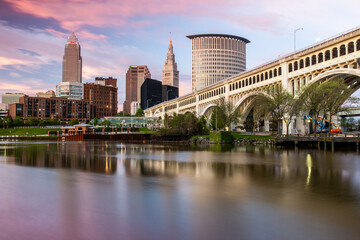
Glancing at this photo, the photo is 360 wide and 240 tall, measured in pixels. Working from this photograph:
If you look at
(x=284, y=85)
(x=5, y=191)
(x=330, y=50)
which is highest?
(x=330, y=50)

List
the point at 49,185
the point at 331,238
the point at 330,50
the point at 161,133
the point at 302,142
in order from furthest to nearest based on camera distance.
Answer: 1. the point at 161,133
2. the point at 302,142
3. the point at 330,50
4. the point at 49,185
5. the point at 331,238

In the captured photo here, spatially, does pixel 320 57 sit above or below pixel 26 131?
above

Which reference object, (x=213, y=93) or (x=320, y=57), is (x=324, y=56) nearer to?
(x=320, y=57)

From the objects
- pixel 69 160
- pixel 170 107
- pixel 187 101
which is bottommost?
pixel 69 160

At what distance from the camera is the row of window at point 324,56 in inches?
1988

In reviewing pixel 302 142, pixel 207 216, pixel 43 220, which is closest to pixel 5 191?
pixel 43 220

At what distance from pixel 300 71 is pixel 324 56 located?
25.4 feet

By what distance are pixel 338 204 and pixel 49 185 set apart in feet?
47.6

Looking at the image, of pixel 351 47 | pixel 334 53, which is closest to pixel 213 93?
pixel 334 53

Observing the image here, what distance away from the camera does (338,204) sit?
12281 mm

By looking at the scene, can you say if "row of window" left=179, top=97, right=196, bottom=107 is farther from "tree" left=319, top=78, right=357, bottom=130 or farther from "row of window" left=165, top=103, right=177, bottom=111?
"tree" left=319, top=78, right=357, bottom=130

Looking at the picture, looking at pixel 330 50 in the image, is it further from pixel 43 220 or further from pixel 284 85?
pixel 43 220

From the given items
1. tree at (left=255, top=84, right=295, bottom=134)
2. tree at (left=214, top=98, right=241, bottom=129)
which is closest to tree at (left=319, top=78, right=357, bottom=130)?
tree at (left=255, top=84, right=295, bottom=134)

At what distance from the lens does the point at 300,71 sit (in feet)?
210
